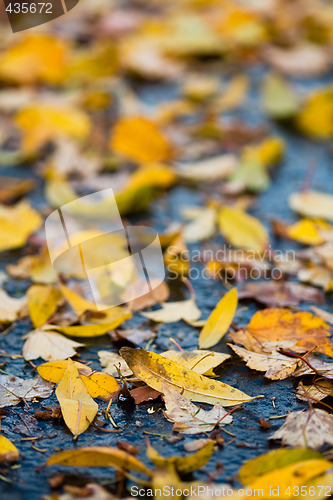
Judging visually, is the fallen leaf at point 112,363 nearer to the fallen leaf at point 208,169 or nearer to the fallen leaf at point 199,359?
the fallen leaf at point 199,359

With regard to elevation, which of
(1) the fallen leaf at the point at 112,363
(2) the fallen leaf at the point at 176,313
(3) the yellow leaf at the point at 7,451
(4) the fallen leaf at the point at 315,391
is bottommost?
(2) the fallen leaf at the point at 176,313

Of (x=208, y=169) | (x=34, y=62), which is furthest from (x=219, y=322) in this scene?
(x=34, y=62)

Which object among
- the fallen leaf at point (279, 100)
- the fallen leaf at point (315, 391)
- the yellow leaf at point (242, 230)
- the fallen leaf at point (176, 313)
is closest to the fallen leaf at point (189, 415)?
the fallen leaf at point (315, 391)

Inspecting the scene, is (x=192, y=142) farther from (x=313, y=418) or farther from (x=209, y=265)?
(x=313, y=418)

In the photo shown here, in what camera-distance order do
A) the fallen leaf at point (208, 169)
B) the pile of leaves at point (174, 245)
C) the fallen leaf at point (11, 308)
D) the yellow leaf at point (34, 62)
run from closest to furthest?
the pile of leaves at point (174, 245)
the fallen leaf at point (11, 308)
the fallen leaf at point (208, 169)
the yellow leaf at point (34, 62)

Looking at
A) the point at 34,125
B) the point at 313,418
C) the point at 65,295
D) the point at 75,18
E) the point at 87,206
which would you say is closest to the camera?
the point at 313,418

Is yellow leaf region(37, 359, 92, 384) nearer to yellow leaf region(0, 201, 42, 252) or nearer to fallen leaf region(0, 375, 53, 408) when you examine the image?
fallen leaf region(0, 375, 53, 408)

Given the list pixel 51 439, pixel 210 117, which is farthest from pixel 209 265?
pixel 210 117

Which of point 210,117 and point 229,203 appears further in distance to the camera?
point 210,117
